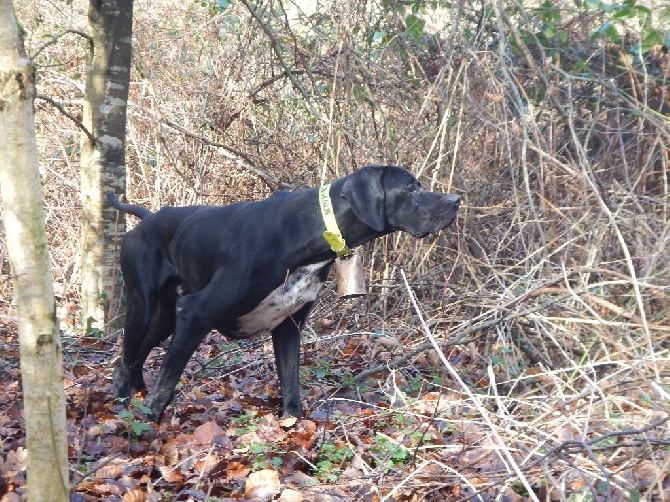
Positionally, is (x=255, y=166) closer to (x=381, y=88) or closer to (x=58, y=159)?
(x=381, y=88)

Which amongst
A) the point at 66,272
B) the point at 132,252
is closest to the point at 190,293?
the point at 132,252

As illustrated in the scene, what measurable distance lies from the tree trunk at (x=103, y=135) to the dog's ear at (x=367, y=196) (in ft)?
9.72

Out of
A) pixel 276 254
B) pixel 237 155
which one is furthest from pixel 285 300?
pixel 237 155

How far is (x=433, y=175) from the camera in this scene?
6.64 m

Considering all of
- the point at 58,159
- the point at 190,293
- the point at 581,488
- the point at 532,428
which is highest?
the point at 58,159

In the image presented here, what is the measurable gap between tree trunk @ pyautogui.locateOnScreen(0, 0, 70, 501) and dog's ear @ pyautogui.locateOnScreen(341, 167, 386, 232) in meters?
2.54

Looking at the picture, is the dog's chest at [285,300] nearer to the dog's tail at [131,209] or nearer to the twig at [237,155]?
the dog's tail at [131,209]

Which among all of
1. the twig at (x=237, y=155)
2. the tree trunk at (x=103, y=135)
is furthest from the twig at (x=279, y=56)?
the tree trunk at (x=103, y=135)

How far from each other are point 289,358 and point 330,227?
0.95 m

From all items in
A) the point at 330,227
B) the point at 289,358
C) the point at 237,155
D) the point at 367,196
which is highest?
the point at 237,155

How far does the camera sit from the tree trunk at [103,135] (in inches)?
277

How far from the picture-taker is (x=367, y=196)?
191 inches

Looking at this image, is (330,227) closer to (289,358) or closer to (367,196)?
(367,196)

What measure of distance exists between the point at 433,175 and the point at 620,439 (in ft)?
11.2
